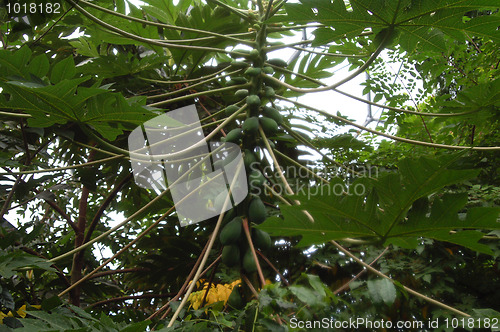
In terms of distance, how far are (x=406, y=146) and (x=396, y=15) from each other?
0.95 metres

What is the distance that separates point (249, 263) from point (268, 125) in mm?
397

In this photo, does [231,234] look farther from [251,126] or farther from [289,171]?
[289,171]

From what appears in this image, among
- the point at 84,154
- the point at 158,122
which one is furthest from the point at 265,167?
the point at 84,154

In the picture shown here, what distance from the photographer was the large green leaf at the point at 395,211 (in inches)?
32.8

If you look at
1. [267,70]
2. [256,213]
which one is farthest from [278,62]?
[256,213]

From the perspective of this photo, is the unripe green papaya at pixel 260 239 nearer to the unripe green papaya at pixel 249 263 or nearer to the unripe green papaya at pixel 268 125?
the unripe green papaya at pixel 249 263

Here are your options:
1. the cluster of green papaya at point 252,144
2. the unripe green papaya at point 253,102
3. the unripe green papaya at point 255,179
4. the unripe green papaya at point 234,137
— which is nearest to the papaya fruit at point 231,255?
the cluster of green papaya at point 252,144

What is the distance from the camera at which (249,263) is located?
43.1 inches

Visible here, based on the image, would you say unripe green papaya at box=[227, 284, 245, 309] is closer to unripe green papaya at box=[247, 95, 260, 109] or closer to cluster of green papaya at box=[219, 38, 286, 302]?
cluster of green papaya at box=[219, 38, 286, 302]

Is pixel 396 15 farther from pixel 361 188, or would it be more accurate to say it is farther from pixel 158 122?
pixel 158 122

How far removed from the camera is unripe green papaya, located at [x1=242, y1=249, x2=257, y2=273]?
42.8 inches

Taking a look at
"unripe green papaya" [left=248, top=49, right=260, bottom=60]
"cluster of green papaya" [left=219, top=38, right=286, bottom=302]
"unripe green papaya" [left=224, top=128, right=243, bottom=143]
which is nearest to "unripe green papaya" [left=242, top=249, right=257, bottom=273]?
"cluster of green papaya" [left=219, top=38, right=286, bottom=302]

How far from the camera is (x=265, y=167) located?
1.45 meters

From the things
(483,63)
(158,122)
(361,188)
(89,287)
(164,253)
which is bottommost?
(89,287)
